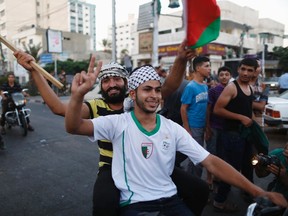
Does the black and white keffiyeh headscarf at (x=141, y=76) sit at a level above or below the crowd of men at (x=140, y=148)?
above

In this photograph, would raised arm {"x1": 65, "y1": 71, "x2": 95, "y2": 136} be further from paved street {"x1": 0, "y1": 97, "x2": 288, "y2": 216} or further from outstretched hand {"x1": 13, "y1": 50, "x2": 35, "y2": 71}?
paved street {"x1": 0, "y1": 97, "x2": 288, "y2": 216}

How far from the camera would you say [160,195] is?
7.45ft

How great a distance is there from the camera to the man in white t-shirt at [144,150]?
2188 mm

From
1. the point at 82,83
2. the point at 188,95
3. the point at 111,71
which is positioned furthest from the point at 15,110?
the point at 82,83

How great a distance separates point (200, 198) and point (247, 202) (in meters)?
1.89

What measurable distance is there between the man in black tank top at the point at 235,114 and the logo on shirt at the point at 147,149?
5.62 ft

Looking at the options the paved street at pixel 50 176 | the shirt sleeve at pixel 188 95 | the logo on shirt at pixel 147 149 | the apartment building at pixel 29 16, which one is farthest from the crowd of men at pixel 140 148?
the apartment building at pixel 29 16

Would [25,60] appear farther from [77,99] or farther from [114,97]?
[114,97]

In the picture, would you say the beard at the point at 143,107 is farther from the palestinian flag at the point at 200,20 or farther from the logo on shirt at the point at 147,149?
the palestinian flag at the point at 200,20

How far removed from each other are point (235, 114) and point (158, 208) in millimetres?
1903

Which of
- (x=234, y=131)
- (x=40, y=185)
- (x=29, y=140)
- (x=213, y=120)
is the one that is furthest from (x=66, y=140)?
(x=234, y=131)

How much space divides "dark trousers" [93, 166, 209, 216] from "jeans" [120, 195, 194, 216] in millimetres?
116

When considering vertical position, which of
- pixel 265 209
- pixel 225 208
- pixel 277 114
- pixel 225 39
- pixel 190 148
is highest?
pixel 225 39

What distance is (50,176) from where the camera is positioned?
5.11 m
